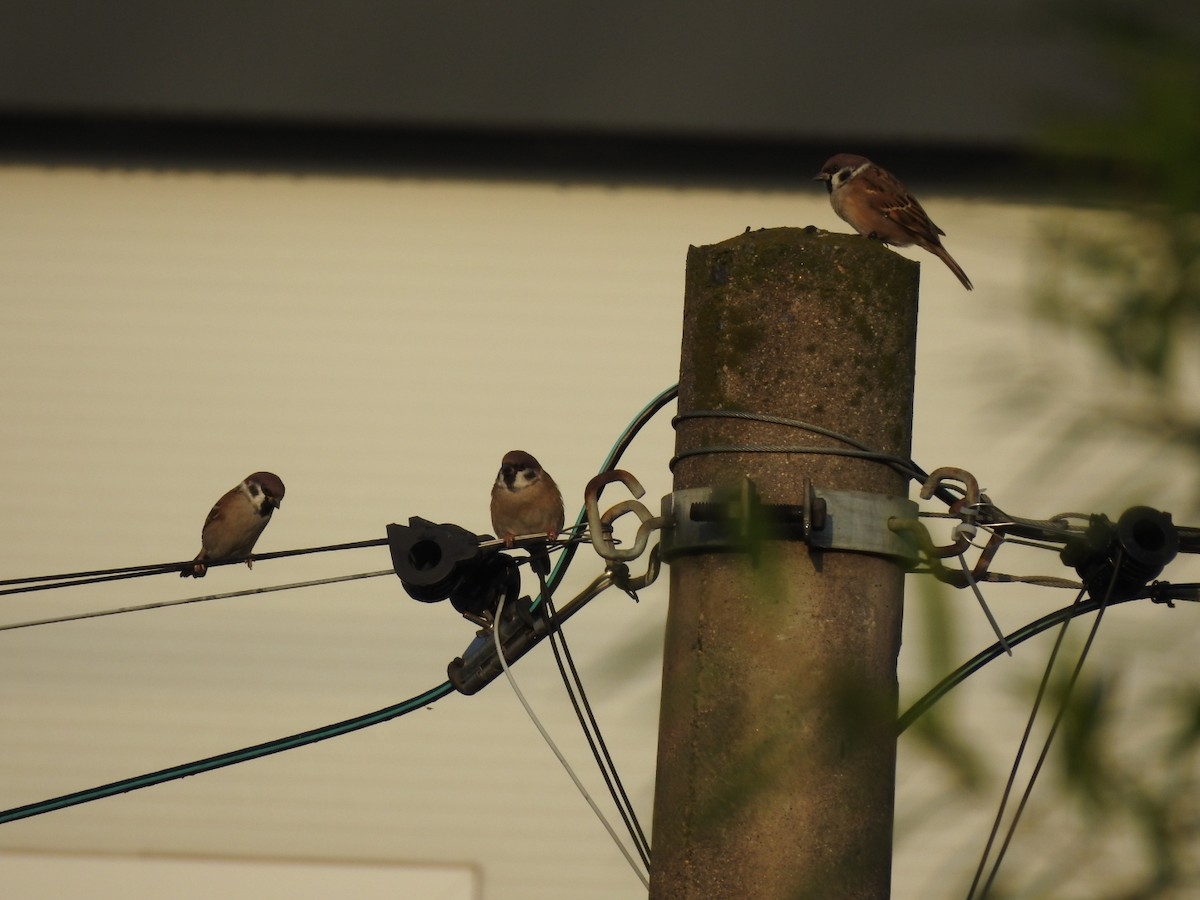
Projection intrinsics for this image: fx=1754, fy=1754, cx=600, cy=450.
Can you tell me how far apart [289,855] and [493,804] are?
959 mm

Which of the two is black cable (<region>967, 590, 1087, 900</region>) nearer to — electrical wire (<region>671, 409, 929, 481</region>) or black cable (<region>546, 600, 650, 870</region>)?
black cable (<region>546, 600, 650, 870</region>)

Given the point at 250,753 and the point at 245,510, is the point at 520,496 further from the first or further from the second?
the point at 250,753

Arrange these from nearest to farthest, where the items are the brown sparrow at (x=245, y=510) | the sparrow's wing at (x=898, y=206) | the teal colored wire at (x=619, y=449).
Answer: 1. the teal colored wire at (x=619, y=449)
2. the sparrow's wing at (x=898, y=206)
3. the brown sparrow at (x=245, y=510)

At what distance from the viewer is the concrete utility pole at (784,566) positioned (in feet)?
8.14

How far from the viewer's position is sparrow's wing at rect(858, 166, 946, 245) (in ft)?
18.0

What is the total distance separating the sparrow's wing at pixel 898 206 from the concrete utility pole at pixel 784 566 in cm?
275

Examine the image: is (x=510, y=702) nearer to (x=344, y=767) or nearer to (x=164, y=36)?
(x=344, y=767)

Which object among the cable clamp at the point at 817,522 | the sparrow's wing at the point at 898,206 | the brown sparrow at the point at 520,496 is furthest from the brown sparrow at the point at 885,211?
the cable clamp at the point at 817,522

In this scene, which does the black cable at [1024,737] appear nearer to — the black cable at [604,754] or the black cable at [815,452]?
the black cable at [604,754]

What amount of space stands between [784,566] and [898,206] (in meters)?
3.33

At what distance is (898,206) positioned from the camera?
551cm

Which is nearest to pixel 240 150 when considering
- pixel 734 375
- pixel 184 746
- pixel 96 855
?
pixel 184 746

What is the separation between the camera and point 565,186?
836cm

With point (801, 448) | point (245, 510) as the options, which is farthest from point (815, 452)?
point (245, 510)
